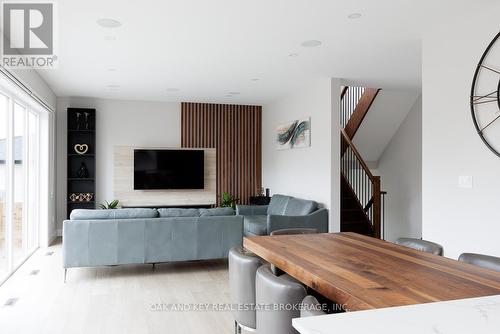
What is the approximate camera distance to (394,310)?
125 cm

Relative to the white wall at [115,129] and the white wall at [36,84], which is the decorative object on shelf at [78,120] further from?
the white wall at [36,84]

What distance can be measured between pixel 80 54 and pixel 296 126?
145 inches

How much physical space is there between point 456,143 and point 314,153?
9.33ft

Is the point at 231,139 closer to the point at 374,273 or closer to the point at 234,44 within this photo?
the point at 234,44

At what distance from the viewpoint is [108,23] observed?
392cm

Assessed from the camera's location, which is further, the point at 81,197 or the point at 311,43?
the point at 81,197

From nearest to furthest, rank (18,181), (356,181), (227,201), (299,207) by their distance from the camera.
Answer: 1. (18,181)
2. (299,207)
3. (356,181)
4. (227,201)

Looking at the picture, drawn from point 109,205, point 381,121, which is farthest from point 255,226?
point 381,121

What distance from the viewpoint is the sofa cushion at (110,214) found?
480cm

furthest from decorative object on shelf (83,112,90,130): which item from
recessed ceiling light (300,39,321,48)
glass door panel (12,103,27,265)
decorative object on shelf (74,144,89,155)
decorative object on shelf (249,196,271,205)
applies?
recessed ceiling light (300,39,321,48)

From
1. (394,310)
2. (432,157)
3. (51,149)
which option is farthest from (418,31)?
(51,149)

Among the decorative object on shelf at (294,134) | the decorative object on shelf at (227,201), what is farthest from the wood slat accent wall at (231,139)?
the decorative object on shelf at (294,134)

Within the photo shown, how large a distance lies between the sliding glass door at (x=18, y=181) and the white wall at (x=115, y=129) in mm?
1156

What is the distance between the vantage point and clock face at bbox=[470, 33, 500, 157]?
3.38m
